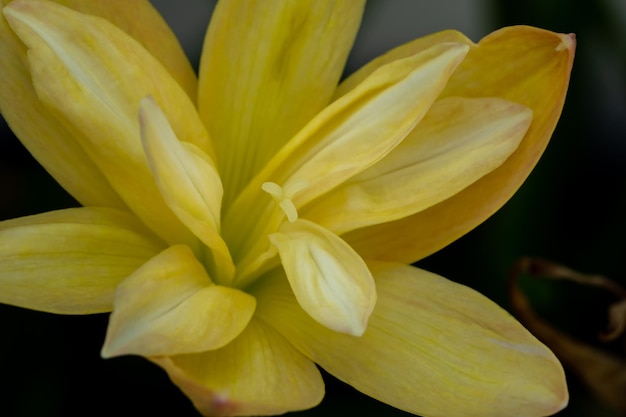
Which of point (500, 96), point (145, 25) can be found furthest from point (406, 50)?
point (145, 25)

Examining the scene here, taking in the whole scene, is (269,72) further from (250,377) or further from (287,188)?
(250,377)

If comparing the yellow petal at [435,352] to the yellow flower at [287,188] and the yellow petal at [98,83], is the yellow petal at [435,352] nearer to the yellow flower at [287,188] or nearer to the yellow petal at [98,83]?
the yellow flower at [287,188]

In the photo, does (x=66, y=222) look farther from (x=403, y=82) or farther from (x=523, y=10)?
(x=523, y=10)

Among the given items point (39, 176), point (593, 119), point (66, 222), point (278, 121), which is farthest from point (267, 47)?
point (593, 119)

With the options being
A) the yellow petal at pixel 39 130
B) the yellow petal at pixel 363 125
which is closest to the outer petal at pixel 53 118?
the yellow petal at pixel 39 130

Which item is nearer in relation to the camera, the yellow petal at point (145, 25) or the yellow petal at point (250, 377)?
the yellow petal at point (250, 377)
